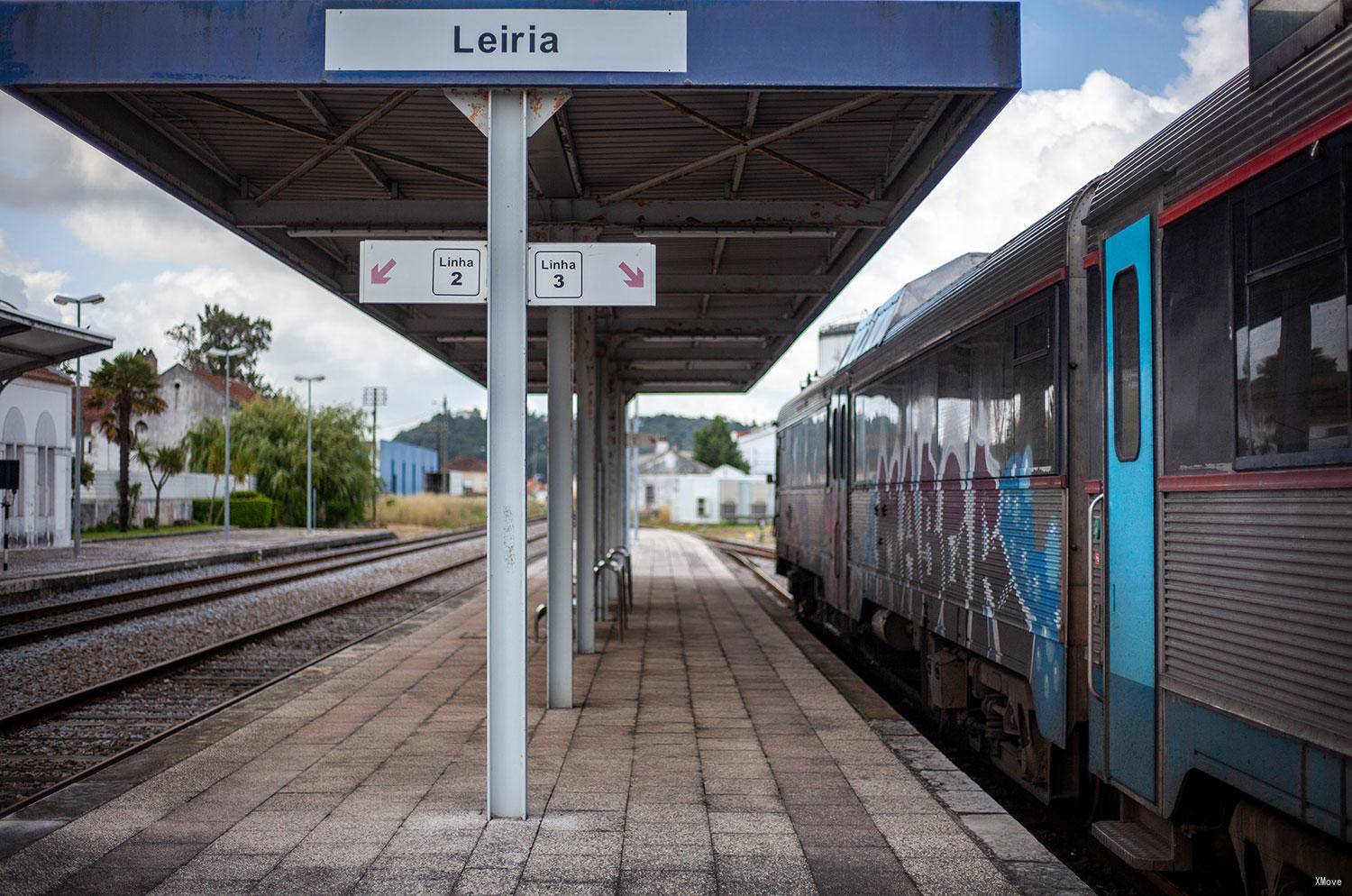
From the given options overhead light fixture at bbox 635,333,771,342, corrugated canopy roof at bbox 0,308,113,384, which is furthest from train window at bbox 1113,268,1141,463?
corrugated canopy roof at bbox 0,308,113,384

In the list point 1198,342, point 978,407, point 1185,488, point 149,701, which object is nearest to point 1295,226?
point 1198,342

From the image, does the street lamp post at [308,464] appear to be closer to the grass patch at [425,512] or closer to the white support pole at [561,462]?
the grass patch at [425,512]

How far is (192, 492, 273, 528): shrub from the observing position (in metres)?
49.1

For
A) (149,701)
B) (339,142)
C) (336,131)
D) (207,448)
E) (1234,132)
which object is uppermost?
(336,131)

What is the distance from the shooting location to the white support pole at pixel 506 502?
5980 mm

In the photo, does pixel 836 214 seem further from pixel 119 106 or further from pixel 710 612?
pixel 710 612

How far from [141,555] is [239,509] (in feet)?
71.5

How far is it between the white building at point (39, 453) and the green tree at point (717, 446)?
80356 mm

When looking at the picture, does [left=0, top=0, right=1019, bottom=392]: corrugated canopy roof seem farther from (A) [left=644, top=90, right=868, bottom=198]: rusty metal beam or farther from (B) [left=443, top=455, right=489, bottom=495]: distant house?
(B) [left=443, top=455, right=489, bottom=495]: distant house

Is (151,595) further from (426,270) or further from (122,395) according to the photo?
(122,395)

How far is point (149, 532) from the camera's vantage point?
41.6 metres

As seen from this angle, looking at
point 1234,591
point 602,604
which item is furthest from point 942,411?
point 602,604

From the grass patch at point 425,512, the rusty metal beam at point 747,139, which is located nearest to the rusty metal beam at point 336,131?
the rusty metal beam at point 747,139

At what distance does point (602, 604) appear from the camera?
15.3 m
